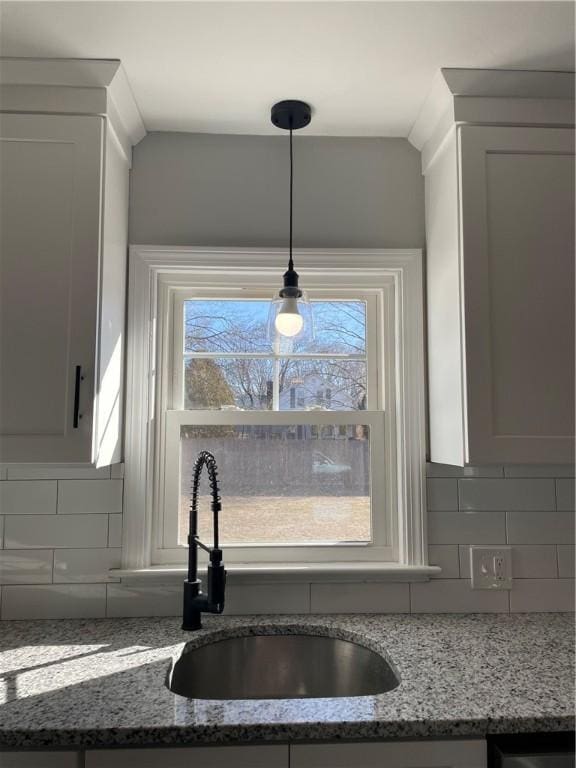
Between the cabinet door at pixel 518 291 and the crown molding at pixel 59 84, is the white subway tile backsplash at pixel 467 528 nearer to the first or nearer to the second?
the cabinet door at pixel 518 291

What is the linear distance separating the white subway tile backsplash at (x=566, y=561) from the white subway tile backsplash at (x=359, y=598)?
486 millimetres

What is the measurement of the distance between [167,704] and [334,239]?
1.36 meters

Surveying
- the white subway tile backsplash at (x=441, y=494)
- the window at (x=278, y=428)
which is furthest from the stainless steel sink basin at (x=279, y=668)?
the white subway tile backsplash at (x=441, y=494)

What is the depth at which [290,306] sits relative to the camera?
1.43 metres

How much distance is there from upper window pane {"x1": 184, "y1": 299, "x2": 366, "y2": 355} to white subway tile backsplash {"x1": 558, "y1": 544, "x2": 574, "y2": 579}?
885 mm

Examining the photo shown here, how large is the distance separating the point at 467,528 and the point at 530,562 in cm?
22

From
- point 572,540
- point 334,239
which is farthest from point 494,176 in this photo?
point 572,540

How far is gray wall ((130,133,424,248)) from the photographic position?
1667 mm

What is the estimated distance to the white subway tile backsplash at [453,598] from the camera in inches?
Result: 61.5

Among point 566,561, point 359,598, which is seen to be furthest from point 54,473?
point 566,561

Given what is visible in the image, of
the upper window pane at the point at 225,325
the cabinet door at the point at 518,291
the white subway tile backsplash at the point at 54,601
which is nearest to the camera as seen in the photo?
the cabinet door at the point at 518,291

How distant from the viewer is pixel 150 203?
1665mm

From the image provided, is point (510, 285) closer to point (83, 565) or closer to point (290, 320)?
point (290, 320)

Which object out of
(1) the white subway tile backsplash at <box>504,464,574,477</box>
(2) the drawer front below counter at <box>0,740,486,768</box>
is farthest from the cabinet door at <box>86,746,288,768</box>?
(1) the white subway tile backsplash at <box>504,464,574,477</box>
